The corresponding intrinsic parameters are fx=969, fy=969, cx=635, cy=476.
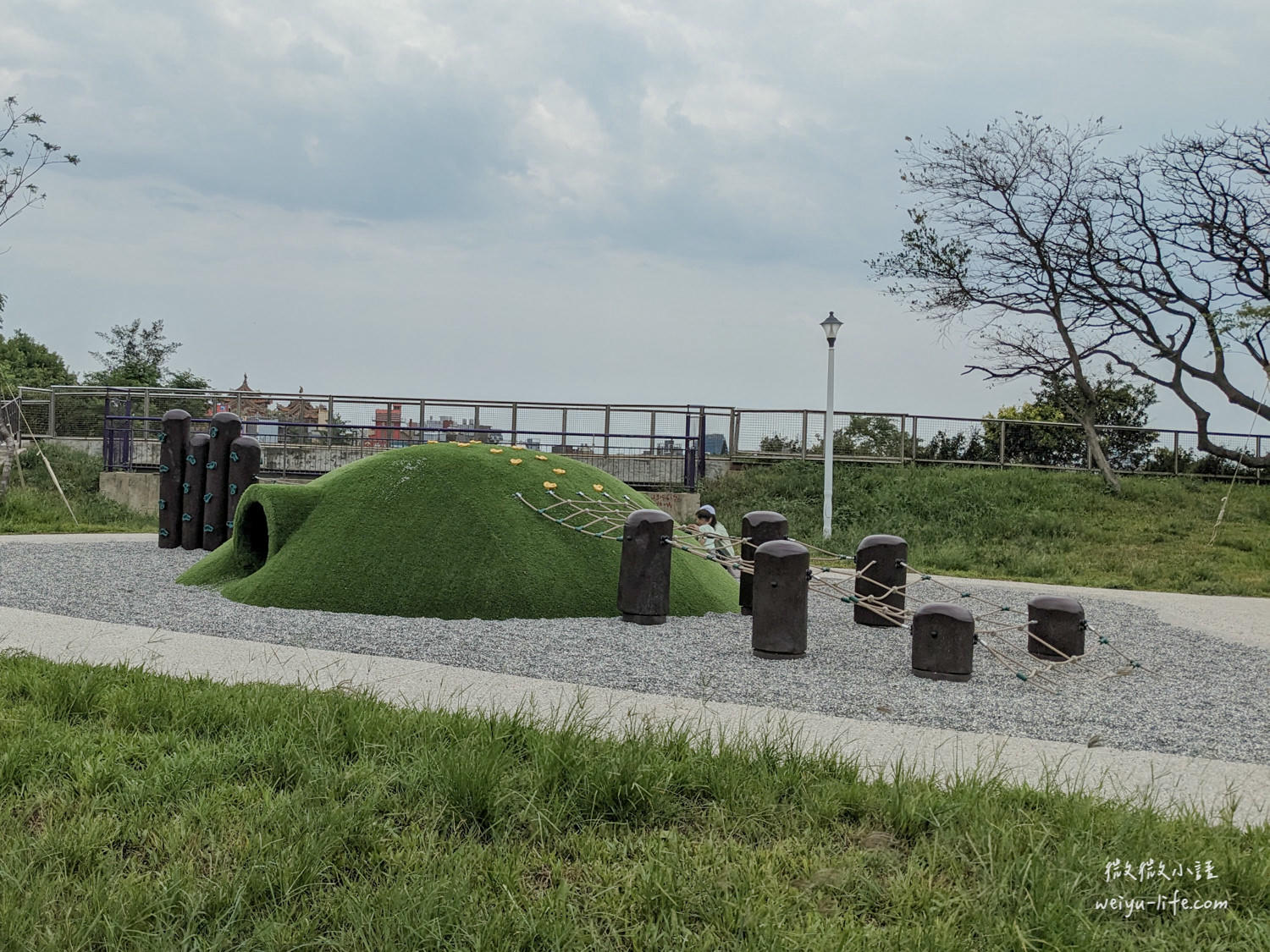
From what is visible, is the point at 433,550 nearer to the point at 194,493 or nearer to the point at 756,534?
the point at 756,534

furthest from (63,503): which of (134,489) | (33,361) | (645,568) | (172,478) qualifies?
(33,361)

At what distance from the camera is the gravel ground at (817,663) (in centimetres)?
574

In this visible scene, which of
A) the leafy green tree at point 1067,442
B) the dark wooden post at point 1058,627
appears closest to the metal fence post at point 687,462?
the leafy green tree at point 1067,442

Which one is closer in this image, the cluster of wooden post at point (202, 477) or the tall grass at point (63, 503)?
the cluster of wooden post at point (202, 477)

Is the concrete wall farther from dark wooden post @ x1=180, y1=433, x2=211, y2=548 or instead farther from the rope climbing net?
the rope climbing net

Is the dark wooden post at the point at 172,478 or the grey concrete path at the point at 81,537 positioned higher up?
the dark wooden post at the point at 172,478

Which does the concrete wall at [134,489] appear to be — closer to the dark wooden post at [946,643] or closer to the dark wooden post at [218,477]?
the dark wooden post at [218,477]

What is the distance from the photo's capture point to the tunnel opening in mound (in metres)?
10.1

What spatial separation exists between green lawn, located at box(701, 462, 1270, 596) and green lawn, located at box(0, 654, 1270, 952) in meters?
12.7

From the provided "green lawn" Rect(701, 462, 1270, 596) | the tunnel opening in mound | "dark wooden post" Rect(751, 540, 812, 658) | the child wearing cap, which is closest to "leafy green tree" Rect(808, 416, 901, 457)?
"green lawn" Rect(701, 462, 1270, 596)

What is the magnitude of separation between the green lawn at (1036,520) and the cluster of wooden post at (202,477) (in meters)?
10.2

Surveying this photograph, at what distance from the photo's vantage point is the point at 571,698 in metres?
5.61

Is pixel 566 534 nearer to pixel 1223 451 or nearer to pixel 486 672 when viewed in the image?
pixel 486 672

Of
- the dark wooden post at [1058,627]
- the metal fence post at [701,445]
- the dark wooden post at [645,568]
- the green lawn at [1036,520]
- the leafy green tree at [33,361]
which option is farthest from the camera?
the leafy green tree at [33,361]
